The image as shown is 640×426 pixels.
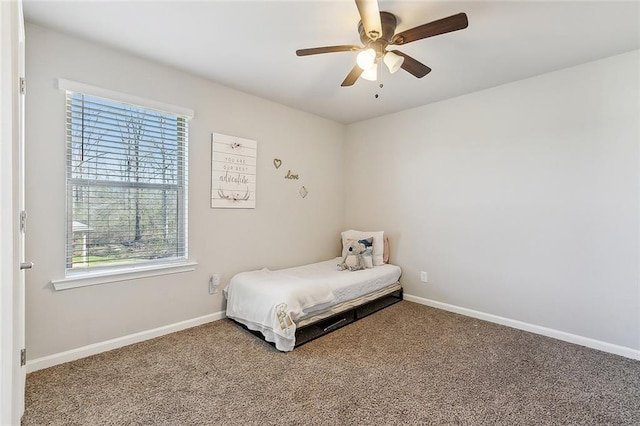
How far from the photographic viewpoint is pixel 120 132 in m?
2.54

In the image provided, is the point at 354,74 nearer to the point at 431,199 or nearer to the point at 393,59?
the point at 393,59

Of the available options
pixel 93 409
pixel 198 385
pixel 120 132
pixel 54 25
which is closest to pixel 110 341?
pixel 93 409

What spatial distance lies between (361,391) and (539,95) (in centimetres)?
307

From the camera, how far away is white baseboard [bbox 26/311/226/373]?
2.17m

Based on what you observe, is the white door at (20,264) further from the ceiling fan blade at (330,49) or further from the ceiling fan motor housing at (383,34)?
the ceiling fan motor housing at (383,34)

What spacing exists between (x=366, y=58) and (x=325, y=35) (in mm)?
469

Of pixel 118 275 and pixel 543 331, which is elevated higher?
pixel 118 275

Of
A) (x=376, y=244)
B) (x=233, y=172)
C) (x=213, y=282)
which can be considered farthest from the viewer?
(x=376, y=244)

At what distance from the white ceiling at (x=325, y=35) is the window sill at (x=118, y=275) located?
1812 mm

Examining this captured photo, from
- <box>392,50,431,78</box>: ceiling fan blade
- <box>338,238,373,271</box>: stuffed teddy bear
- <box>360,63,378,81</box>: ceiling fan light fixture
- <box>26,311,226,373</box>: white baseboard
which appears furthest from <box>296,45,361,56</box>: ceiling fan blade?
<box>26,311,226,373</box>: white baseboard

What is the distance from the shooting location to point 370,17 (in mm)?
1690

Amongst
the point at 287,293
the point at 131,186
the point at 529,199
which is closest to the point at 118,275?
the point at 131,186

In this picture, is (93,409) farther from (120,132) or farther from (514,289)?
(514,289)

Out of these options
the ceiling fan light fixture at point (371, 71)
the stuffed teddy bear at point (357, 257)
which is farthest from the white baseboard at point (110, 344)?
the ceiling fan light fixture at point (371, 71)
